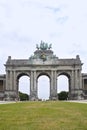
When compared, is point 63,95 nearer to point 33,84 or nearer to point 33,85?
point 33,85

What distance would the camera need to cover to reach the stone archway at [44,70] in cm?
10762

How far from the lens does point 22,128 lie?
69.3 ft

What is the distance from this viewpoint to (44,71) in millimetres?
108125

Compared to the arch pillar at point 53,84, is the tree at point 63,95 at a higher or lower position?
lower

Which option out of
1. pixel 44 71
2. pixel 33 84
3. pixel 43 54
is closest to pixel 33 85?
pixel 33 84

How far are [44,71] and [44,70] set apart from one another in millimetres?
296

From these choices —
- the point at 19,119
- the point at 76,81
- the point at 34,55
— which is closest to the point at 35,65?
the point at 34,55

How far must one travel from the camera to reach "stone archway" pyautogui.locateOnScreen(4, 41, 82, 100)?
108 m

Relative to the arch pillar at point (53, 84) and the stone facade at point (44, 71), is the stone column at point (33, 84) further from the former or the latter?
the arch pillar at point (53, 84)

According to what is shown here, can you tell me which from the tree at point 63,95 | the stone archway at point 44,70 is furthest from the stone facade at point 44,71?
the tree at point 63,95

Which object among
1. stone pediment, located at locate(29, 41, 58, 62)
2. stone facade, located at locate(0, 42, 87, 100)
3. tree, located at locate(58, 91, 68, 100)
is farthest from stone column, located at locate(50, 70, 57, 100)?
tree, located at locate(58, 91, 68, 100)

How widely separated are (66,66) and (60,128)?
287 feet

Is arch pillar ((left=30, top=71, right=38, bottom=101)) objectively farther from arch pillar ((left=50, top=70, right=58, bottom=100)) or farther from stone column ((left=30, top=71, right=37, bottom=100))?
arch pillar ((left=50, top=70, right=58, bottom=100))

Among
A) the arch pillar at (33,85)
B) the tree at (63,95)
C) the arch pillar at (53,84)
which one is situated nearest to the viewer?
the arch pillar at (33,85)
